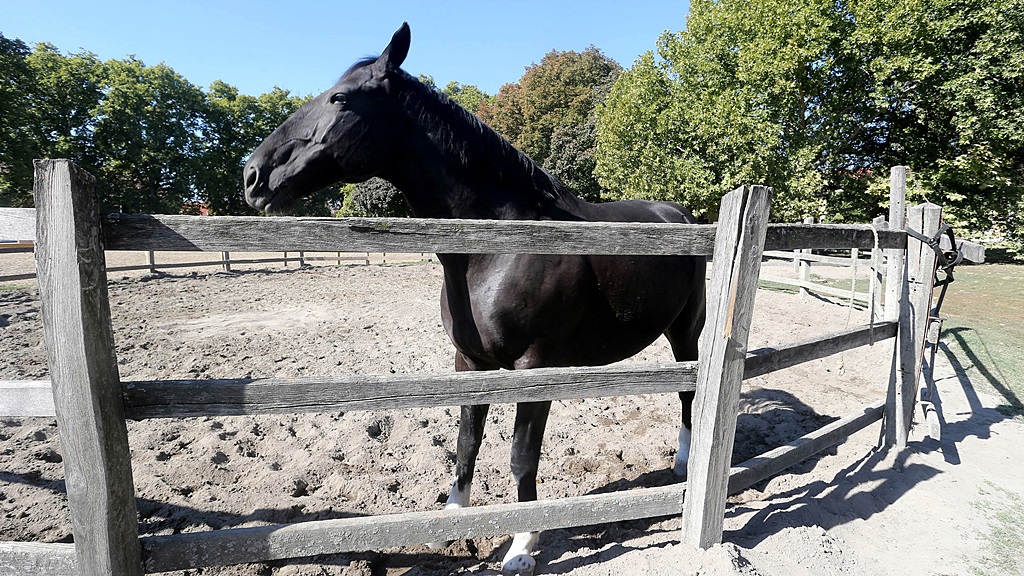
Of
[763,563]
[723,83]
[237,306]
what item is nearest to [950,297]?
[723,83]

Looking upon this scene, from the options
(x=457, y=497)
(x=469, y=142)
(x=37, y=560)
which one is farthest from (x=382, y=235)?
(x=457, y=497)

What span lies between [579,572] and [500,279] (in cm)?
132

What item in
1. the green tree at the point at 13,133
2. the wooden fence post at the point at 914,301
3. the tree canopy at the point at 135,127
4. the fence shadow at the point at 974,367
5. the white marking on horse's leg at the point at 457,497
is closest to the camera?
the white marking on horse's leg at the point at 457,497

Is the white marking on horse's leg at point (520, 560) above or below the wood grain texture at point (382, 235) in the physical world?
below

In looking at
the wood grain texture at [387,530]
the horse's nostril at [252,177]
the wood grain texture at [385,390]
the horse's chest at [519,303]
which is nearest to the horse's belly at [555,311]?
the horse's chest at [519,303]

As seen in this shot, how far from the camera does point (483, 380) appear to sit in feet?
5.82

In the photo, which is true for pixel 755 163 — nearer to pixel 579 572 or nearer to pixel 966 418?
pixel 966 418

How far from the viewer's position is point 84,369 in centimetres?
134

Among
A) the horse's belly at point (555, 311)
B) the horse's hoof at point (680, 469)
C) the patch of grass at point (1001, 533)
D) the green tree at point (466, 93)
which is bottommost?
the horse's hoof at point (680, 469)

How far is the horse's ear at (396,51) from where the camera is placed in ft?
7.15

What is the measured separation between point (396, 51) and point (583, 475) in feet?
9.22

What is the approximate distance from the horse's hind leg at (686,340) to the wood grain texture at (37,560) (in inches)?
124

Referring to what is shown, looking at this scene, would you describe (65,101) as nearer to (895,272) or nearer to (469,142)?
(469,142)

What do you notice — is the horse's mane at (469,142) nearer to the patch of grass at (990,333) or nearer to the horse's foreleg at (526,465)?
the horse's foreleg at (526,465)
